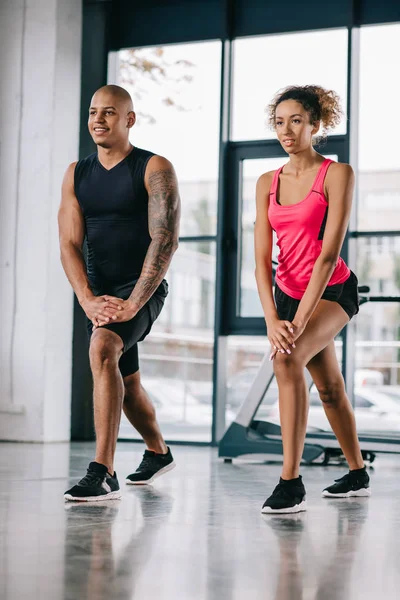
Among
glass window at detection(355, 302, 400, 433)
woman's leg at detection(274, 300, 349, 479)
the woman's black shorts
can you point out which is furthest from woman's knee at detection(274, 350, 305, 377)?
glass window at detection(355, 302, 400, 433)

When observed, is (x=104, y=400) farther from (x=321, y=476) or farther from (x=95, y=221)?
(x=321, y=476)

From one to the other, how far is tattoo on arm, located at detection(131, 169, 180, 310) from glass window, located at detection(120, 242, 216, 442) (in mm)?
2975

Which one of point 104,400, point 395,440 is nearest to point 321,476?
point 395,440

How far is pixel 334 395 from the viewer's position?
10.0 ft

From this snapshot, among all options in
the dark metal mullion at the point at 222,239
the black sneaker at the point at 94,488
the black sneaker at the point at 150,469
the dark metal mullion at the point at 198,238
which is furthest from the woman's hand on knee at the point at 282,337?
the dark metal mullion at the point at 198,238

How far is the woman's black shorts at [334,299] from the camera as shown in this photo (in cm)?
292

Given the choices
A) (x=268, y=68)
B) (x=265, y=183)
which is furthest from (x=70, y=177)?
(x=268, y=68)

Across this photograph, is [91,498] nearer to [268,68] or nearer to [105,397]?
[105,397]

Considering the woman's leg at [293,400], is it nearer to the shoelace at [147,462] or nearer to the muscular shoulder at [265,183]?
the muscular shoulder at [265,183]

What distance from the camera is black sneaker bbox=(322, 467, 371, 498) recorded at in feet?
10.5

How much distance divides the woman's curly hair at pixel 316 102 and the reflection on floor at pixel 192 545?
125cm

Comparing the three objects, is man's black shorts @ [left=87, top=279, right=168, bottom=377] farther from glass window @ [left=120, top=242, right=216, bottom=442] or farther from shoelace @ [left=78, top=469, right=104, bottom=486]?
glass window @ [left=120, top=242, right=216, bottom=442]

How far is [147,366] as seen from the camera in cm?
623

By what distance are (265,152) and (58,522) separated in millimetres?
4011
